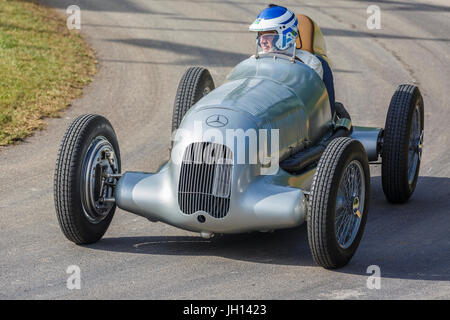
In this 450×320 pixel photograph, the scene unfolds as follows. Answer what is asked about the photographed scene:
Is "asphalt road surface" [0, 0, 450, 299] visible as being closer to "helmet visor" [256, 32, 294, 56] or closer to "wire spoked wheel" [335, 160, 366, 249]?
"wire spoked wheel" [335, 160, 366, 249]

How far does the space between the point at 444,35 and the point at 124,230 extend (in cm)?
1123

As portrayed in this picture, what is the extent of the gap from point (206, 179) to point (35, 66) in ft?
25.9

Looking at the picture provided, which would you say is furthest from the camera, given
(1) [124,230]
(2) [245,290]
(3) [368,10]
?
(3) [368,10]

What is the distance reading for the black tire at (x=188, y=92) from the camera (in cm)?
912

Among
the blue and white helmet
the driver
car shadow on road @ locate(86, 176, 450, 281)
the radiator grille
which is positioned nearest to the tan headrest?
the driver

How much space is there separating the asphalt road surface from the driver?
1595mm

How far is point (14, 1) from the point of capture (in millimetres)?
18750

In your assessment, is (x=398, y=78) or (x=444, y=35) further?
(x=444, y=35)

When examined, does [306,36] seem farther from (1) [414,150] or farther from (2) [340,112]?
(1) [414,150]

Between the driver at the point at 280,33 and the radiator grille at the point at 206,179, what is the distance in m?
1.96

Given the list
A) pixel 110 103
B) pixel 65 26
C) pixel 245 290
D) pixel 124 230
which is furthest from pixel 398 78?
pixel 245 290

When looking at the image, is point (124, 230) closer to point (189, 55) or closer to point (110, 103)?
point (110, 103)

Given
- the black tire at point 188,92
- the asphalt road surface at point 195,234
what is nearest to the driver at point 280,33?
the black tire at point 188,92

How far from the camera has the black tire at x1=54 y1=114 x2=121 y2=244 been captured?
7.33 meters
